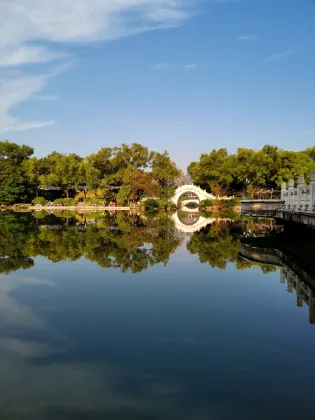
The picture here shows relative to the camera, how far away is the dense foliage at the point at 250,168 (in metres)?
53.6

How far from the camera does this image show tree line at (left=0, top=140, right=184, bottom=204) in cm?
6034

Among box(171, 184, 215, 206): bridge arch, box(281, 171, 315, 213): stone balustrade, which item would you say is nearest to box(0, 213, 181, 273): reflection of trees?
box(281, 171, 315, 213): stone balustrade

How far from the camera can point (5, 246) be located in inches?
664

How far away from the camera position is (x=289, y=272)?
38.1ft

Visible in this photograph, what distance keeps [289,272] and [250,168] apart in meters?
44.3

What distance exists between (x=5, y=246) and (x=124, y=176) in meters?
46.6

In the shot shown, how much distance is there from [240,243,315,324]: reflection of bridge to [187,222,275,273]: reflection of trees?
0.38 meters

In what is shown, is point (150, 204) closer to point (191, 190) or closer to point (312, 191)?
point (191, 190)

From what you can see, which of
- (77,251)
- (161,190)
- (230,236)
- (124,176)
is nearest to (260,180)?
(161,190)

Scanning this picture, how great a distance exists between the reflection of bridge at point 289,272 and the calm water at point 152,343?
5 centimetres

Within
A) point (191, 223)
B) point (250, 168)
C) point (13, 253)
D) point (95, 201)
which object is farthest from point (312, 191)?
point (95, 201)

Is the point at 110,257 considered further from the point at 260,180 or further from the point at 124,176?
the point at 124,176

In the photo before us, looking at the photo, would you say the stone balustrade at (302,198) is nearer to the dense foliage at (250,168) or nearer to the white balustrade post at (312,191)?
the white balustrade post at (312,191)

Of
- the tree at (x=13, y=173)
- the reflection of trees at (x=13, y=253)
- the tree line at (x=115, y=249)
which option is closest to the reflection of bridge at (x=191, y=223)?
the tree line at (x=115, y=249)
